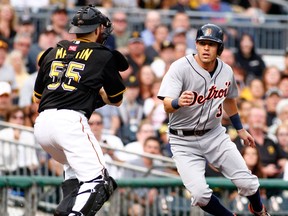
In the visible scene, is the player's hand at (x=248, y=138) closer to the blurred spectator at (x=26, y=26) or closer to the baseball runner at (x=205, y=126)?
the baseball runner at (x=205, y=126)

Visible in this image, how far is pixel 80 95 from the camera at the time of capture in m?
10.1

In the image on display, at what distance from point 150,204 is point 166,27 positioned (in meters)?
7.37

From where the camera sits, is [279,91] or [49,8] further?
[49,8]

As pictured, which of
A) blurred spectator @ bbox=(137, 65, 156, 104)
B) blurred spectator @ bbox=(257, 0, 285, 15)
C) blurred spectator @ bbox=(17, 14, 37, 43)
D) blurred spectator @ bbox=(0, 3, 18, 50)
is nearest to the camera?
blurred spectator @ bbox=(137, 65, 156, 104)

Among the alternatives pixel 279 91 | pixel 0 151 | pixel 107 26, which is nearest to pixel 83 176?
pixel 107 26

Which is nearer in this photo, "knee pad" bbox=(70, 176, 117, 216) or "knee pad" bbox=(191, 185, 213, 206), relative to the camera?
"knee pad" bbox=(70, 176, 117, 216)

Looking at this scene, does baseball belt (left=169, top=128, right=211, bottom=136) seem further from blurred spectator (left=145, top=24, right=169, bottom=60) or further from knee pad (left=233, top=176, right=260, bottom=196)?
blurred spectator (left=145, top=24, right=169, bottom=60)

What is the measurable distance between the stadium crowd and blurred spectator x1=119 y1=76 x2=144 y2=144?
15 millimetres

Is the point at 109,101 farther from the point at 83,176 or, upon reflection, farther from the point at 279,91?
the point at 279,91

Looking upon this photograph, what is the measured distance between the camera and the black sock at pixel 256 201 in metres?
11.3

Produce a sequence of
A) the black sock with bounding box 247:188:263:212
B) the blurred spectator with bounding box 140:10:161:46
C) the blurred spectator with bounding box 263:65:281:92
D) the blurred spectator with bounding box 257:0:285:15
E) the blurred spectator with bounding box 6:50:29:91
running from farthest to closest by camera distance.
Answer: the blurred spectator with bounding box 257:0:285:15
the blurred spectator with bounding box 140:10:161:46
the blurred spectator with bounding box 263:65:281:92
the blurred spectator with bounding box 6:50:29:91
the black sock with bounding box 247:188:263:212

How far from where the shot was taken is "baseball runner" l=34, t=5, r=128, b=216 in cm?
998

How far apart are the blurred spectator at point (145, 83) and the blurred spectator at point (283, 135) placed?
2173 mm

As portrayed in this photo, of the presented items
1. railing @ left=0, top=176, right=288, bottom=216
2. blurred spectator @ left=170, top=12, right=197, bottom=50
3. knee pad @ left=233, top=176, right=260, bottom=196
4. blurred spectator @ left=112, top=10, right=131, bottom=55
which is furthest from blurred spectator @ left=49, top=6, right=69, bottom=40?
knee pad @ left=233, top=176, right=260, bottom=196
